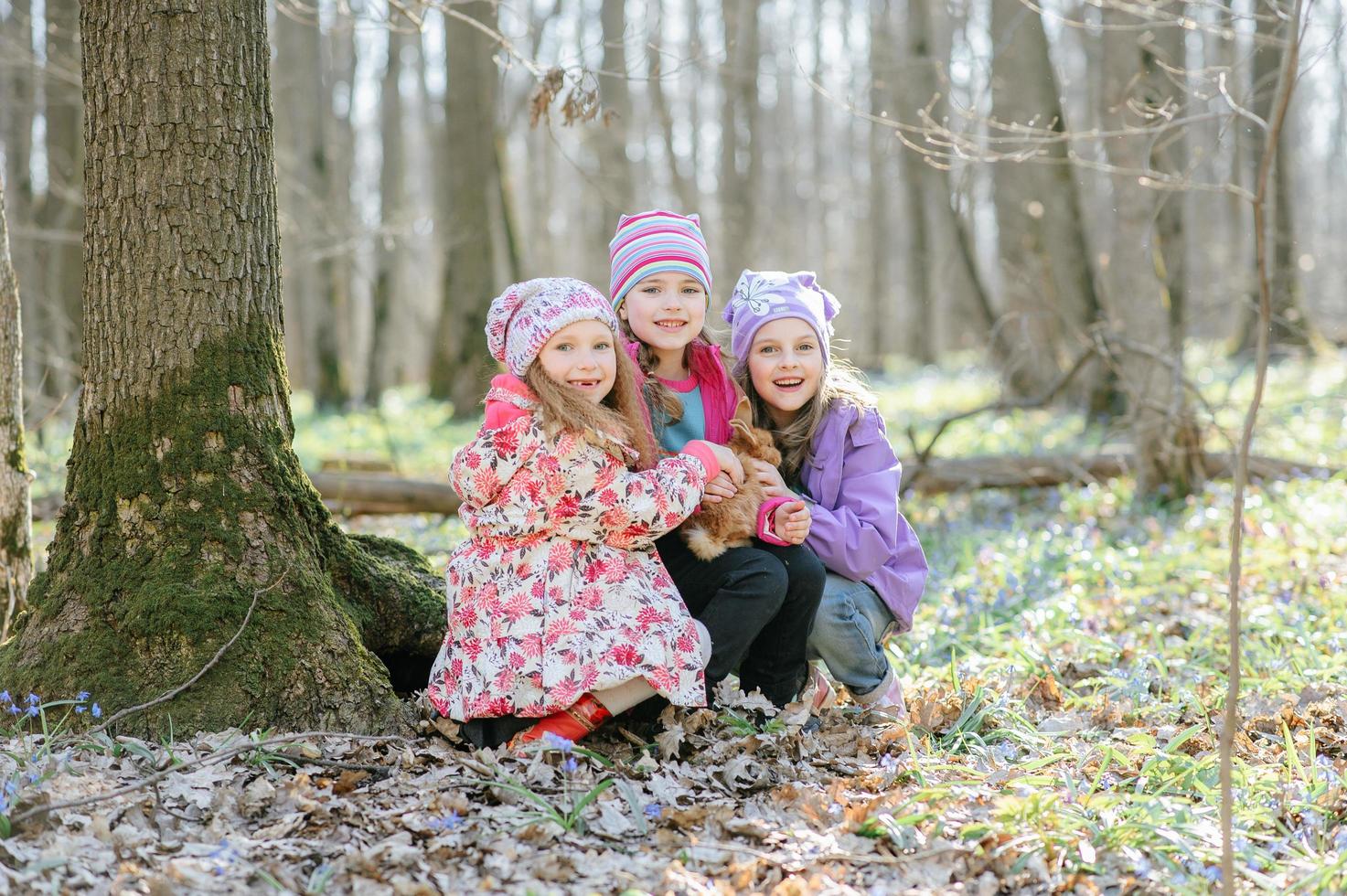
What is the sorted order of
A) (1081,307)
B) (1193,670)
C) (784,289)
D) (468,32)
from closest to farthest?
1. (784,289)
2. (1193,670)
3. (1081,307)
4. (468,32)

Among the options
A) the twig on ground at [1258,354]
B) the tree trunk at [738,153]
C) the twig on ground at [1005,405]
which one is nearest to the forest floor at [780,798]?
the twig on ground at [1258,354]

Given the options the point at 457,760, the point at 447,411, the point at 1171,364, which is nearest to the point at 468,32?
the point at 447,411

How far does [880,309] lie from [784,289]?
20.1m

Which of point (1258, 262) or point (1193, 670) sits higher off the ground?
point (1258, 262)

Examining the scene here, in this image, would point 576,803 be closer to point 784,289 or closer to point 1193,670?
point 784,289

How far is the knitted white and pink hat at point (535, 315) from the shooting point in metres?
3.34

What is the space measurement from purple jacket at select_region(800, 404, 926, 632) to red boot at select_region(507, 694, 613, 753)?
0.95 meters

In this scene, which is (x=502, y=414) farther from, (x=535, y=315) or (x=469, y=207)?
(x=469, y=207)

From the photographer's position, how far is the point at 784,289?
391 cm

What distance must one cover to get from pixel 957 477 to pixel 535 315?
203 inches

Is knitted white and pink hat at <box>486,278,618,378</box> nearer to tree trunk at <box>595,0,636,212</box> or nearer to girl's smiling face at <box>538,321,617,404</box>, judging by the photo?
girl's smiling face at <box>538,321,617,404</box>

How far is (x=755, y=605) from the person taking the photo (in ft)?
11.5

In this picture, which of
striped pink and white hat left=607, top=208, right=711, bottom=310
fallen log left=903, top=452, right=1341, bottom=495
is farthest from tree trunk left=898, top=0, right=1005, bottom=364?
striped pink and white hat left=607, top=208, right=711, bottom=310

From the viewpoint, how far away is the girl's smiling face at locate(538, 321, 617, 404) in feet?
11.0
